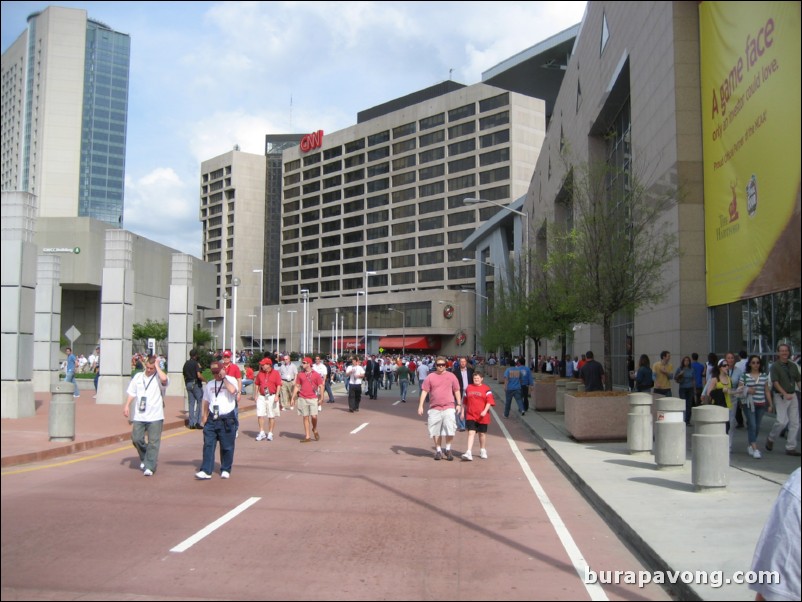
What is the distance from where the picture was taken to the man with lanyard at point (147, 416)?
438 inches

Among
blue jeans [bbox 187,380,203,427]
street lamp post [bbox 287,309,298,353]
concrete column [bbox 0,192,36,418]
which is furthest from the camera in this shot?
street lamp post [bbox 287,309,298,353]

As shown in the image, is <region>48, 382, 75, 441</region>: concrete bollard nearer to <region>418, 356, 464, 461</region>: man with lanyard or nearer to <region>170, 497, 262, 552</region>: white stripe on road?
A: <region>170, 497, 262, 552</region>: white stripe on road

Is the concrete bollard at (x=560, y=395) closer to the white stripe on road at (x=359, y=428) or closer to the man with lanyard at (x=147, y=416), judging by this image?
the white stripe on road at (x=359, y=428)

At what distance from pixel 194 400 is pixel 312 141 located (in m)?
112

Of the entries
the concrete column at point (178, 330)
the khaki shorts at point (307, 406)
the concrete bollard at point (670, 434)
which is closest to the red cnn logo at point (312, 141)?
the concrete column at point (178, 330)

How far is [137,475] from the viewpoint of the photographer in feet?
36.4

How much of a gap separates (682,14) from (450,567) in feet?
68.9

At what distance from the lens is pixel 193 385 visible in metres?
18.0

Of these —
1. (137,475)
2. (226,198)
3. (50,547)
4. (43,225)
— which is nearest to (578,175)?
(137,475)

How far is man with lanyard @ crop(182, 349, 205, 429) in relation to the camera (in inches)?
703

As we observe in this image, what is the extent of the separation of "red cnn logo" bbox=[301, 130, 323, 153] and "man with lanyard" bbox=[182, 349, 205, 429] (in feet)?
361

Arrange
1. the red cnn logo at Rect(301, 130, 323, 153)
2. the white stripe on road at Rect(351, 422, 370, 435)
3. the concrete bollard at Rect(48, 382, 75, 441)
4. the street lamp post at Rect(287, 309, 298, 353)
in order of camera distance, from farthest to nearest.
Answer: the red cnn logo at Rect(301, 130, 323, 153) < the street lamp post at Rect(287, 309, 298, 353) < the white stripe on road at Rect(351, 422, 370, 435) < the concrete bollard at Rect(48, 382, 75, 441)

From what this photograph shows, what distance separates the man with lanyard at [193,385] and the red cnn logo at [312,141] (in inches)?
4337

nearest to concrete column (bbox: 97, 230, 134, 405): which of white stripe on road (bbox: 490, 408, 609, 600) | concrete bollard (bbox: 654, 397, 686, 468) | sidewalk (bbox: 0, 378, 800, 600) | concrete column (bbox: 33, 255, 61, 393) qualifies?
concrete column (bbox: 33, 255, 61, 393)
